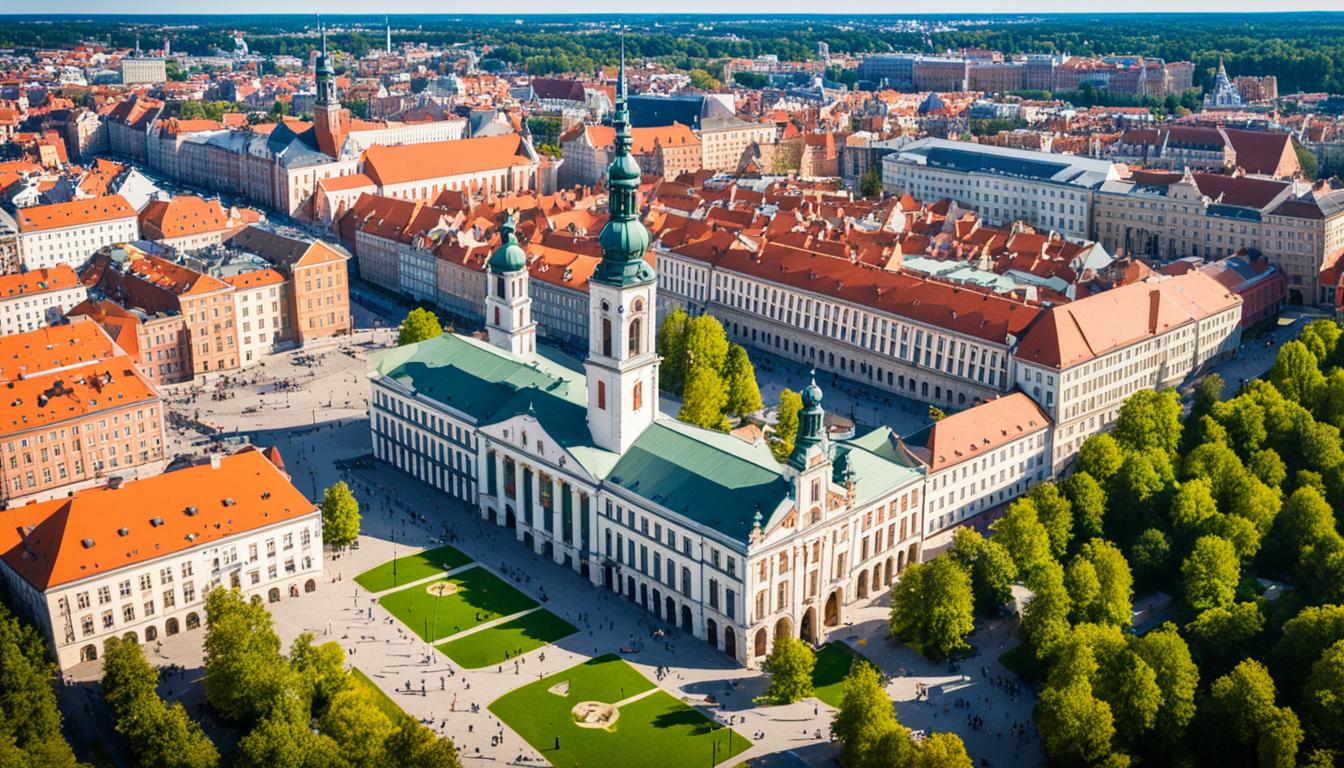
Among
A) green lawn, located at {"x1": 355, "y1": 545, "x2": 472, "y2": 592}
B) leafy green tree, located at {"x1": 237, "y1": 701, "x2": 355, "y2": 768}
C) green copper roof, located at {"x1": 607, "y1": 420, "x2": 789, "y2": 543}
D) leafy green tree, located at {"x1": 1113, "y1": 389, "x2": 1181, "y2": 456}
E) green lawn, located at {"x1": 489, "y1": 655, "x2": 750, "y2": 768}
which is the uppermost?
green copper roof, located at {"x1": 607, "y1": 420, "x2": 789, "y2": 543}

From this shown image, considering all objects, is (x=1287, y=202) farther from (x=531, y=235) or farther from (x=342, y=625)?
(x=342, y=625)

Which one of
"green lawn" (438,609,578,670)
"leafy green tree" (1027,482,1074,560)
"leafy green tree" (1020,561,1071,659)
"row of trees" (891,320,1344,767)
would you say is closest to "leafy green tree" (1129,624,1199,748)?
"row of trees" (891,320,1344,767)

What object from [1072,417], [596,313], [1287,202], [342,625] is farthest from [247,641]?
[1287,202]

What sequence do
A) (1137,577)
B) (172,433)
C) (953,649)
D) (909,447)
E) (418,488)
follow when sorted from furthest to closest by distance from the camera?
(172,433) → (418,488) → (909,447) → (1137,577) → (953,649)

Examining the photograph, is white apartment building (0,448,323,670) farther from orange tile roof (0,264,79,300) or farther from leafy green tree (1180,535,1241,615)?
orange tile roof (0,264,79,300)

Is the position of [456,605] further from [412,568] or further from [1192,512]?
[1192,512]

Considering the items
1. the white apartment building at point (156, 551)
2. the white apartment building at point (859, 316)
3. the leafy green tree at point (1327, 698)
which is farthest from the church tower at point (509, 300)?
the leafy green tree at point (1327, 698)

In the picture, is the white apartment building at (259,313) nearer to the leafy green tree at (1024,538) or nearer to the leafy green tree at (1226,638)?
the leafy green tree at (1024,538)
